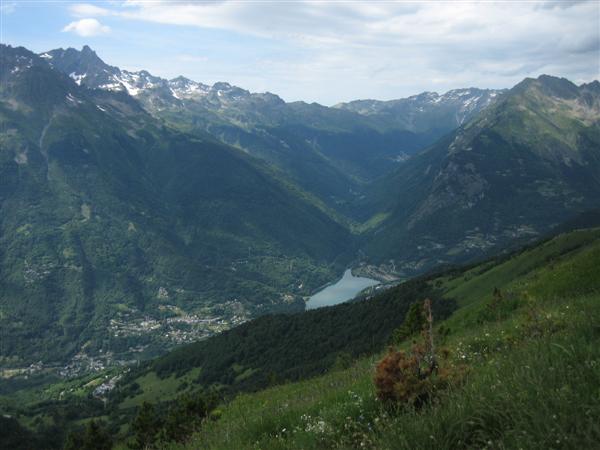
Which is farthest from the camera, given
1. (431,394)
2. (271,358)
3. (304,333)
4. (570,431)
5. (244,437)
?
(304,333)

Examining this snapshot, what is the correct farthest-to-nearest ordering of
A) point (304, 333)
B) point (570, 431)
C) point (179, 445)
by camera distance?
point (304, 333), point (179, 445), point (570, 431)

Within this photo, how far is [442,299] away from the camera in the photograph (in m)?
112

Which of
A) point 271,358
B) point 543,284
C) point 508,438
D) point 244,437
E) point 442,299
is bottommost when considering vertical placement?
point 271,358

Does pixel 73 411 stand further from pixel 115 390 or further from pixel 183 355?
pixel 183 355

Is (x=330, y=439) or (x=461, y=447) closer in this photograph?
(x=461, y=447)

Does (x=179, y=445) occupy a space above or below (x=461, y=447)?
below

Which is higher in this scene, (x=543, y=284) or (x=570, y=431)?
(x=570, y=431)

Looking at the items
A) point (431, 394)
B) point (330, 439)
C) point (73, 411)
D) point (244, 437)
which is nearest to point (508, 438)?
point (431, 394)

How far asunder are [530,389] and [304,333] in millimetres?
166930

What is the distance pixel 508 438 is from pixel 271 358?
156401mm

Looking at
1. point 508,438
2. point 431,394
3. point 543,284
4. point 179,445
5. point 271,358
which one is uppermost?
point 508,438

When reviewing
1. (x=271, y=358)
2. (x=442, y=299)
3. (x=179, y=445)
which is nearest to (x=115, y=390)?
(x=271, y=358)

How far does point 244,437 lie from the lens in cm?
1034

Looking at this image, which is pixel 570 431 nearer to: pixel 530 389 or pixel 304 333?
pixel 530 389
